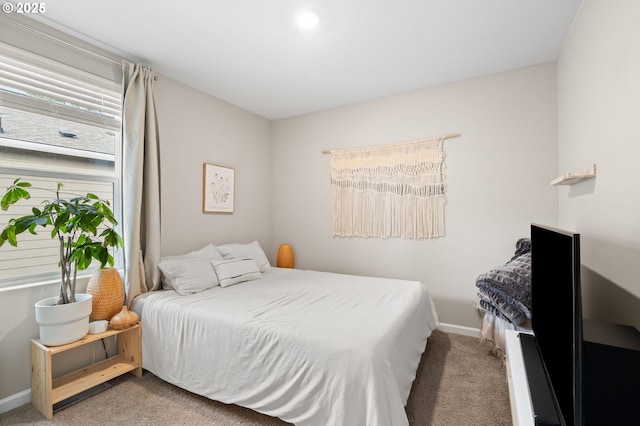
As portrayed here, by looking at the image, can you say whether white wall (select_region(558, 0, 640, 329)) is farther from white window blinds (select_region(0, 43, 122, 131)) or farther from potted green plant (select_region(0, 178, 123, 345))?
white window blinds (select_region(0, 43, 122, 131))

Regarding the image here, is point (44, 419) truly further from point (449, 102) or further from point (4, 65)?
point (449, 102)

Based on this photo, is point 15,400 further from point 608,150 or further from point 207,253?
point 608,150

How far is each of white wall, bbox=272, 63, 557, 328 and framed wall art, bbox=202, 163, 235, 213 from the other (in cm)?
115

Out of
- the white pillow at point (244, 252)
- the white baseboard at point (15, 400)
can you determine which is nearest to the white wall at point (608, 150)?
the white pillow at point (244, 252)

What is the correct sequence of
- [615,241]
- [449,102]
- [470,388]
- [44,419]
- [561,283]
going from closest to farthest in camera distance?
[561,283]
[615,241]
[44,419]
[470,388]
[449,102]

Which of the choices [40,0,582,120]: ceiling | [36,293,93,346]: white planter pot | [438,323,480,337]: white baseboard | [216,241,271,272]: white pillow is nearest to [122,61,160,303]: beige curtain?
[40,0,582,120]: ceiling

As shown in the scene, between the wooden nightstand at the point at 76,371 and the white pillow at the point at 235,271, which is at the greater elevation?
the white pillow at the point at 235,271

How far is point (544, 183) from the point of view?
2.71 meters

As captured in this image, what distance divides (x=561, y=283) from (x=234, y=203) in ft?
10.8

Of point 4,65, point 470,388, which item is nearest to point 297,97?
point 4,65

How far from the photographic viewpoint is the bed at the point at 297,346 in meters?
1.45

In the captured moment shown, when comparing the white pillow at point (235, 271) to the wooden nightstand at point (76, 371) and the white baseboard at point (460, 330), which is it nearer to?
the wooden nightstand at point (76, 371)

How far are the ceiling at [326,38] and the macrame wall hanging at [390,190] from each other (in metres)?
0.75

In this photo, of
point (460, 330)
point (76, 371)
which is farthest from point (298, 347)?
point (460, 330)
